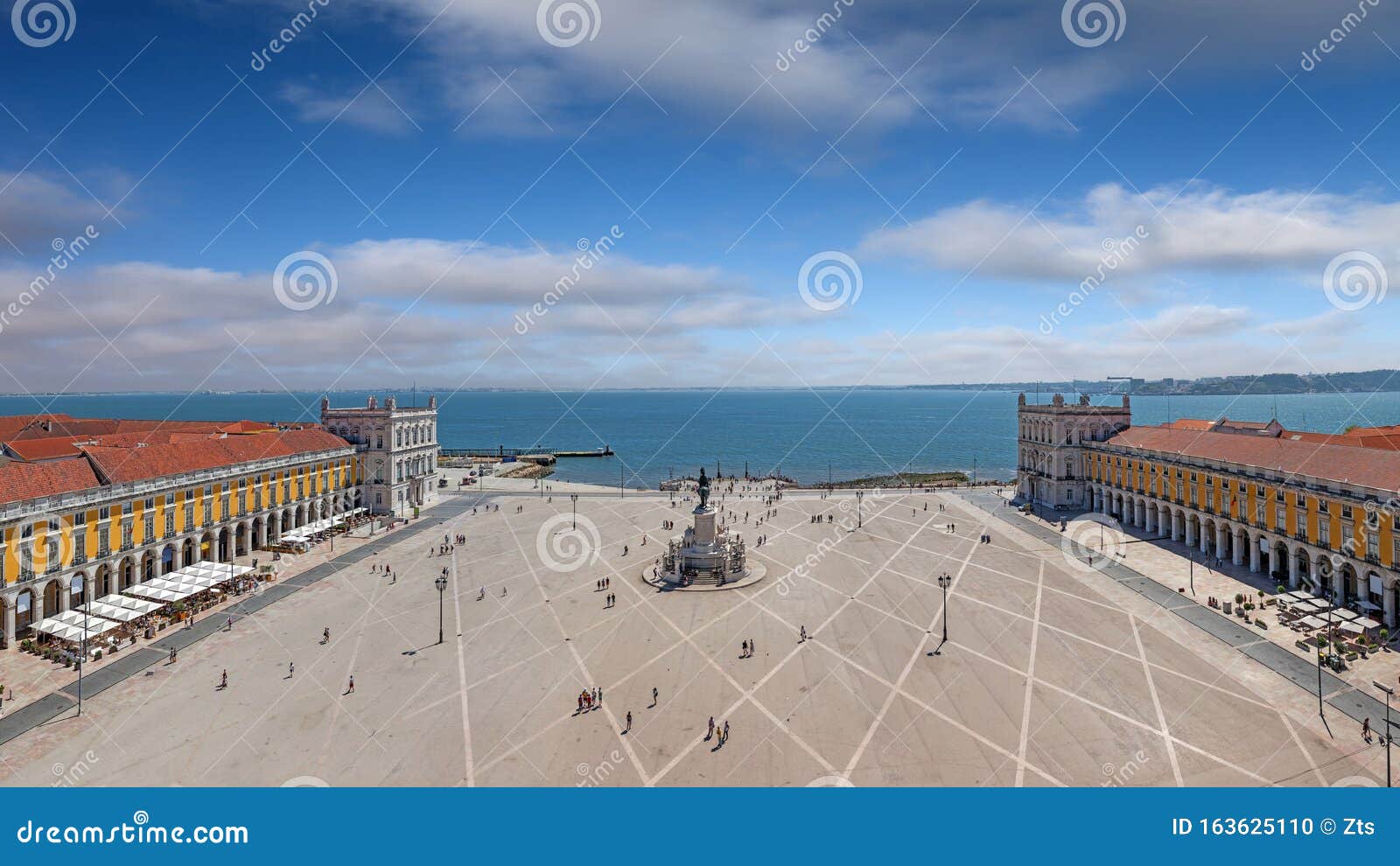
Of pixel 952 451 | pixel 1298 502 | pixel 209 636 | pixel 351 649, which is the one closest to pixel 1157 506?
pixel 1298 502

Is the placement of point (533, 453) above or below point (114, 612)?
above

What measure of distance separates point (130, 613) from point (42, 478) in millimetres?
9684

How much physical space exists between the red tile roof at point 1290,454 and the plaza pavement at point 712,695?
13116mm

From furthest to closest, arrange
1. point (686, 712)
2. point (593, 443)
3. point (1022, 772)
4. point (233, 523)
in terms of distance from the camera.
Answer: point (593, 443)
point (233, 523)
point (686, 712)
point (1022, 772)

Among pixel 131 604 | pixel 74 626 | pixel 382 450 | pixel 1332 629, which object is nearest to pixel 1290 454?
pixel 1332 629

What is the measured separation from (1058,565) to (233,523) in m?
59.4

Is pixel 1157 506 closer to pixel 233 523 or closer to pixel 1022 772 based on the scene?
pixel 1022 772

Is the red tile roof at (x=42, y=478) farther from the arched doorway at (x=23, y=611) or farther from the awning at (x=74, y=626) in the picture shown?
the awning at (x=74, y=626)

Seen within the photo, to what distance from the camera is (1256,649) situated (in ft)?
106

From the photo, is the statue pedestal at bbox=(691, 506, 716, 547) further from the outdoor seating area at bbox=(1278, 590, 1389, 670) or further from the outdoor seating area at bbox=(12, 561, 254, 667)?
the outdoor seating area at bbox=(1278, 590, 1389, 670)

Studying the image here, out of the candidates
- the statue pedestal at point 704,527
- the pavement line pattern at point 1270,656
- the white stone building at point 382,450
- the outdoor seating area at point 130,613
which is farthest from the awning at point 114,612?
the pavement line pattern at point 1270,656

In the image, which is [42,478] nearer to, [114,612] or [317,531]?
[114,612]

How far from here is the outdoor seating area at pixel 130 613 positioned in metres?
33.4

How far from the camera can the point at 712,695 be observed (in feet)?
94.1
